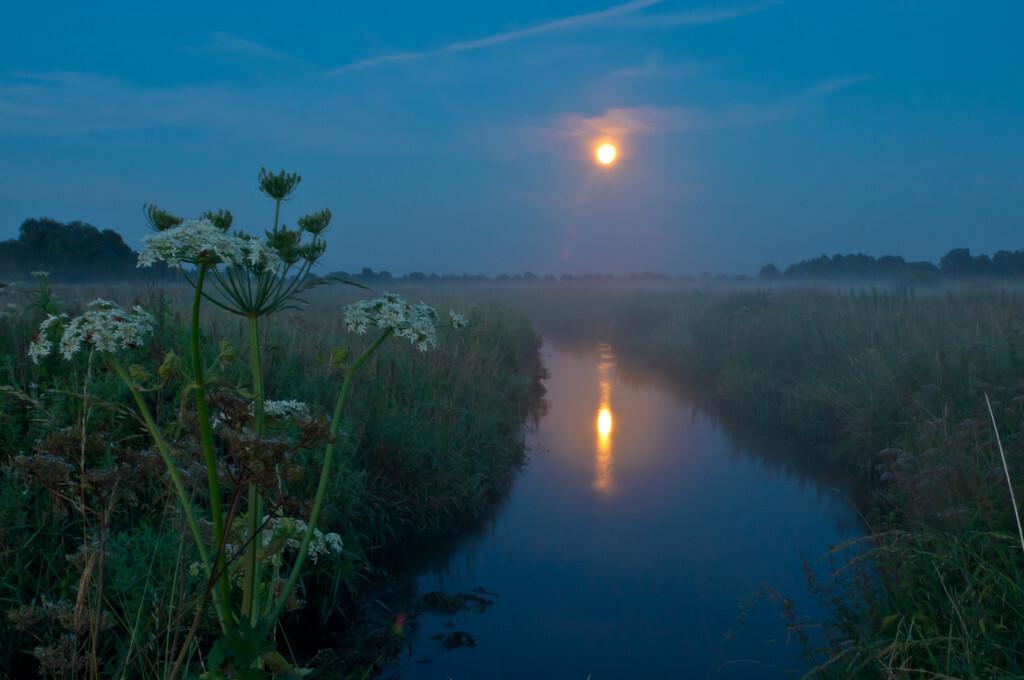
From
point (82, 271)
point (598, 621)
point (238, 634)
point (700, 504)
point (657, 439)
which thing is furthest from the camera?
point (82, 271)

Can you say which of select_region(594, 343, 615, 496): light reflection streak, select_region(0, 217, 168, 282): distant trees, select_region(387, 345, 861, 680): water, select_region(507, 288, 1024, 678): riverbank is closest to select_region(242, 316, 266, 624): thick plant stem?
select_region(507, 288, 1024, 678): riverbank

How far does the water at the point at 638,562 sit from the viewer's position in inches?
180

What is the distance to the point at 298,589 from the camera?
4.47 metres

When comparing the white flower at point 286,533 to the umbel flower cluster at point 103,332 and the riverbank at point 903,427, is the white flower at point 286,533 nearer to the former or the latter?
the umbel flower cluster at point 103,332

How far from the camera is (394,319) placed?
203cm

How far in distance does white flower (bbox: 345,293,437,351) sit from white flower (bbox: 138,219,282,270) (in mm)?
392

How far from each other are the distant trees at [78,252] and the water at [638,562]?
7350 mm

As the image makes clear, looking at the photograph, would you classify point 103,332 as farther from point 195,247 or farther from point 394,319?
point 394,319

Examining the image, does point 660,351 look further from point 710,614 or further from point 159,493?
point 159,493

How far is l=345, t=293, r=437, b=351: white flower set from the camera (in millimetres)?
2037

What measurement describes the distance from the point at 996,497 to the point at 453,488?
158 inches

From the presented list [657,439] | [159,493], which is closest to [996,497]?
[159,493]

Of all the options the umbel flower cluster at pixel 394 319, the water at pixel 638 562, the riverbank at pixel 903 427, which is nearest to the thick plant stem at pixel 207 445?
the umbel flower cluster at pixel 394 319

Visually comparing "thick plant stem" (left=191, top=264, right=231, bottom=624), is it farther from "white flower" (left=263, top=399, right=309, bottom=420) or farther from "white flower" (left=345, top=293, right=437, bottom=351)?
"white flower" (left=345, top=293, right=437, bottom=351)
